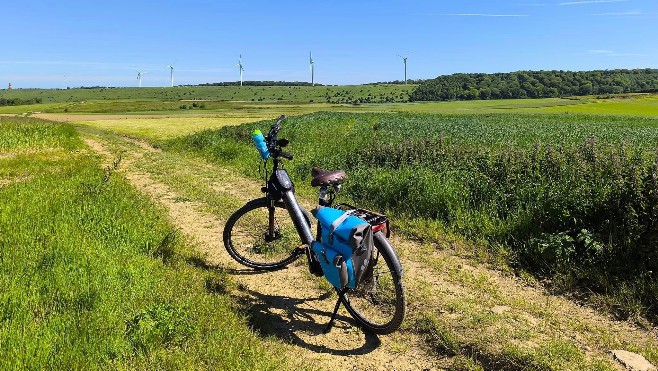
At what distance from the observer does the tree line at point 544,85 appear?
125125mm

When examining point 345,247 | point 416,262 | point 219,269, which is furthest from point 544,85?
point 345,247

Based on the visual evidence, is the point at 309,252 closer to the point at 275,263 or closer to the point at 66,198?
the point at 275,263

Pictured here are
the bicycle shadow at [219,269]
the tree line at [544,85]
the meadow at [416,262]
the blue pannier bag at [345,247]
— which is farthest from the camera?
the tree line at [544,85]

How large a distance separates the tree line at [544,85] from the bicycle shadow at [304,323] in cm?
13992

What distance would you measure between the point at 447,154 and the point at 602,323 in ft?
25.0

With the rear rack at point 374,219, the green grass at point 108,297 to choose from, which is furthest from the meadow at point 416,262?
the rear rack at point 374,219

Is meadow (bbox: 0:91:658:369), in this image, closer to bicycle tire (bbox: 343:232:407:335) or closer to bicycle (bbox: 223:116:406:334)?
bicycle tire (bbox: 343:232:407:335)

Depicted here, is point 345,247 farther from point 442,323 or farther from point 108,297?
point 108,297

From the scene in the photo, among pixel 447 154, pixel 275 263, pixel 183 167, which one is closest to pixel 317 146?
pixel 183 167

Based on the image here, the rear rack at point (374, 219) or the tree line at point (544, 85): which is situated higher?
the tree line at point (544, 85)

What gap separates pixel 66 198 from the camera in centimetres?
844

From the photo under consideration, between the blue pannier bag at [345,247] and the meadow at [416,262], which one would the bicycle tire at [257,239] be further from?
the blue pannier bag at [345,247]

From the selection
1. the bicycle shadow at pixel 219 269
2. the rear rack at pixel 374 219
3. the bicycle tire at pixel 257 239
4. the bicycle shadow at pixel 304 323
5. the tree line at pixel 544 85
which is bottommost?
the bicycle shadow at pixel 304 323

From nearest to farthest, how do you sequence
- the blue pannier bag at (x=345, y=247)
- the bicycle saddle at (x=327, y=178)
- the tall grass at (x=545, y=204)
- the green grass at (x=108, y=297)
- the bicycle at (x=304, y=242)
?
the green grass at (x=108, y=297), the blue pannier bag at (x=345, y=247), the bicycle at (x=304, y=242), the bicycle saddle at (x=327, y=178), the tall grass at (x=545, y=204)
